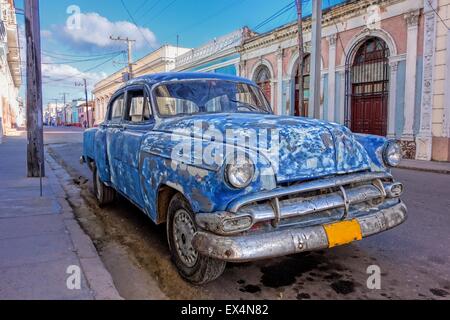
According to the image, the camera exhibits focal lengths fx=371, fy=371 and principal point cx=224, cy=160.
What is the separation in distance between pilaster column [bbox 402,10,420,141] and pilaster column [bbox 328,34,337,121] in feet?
12.0

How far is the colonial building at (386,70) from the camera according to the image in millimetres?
12648

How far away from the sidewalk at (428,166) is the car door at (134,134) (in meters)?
9.40

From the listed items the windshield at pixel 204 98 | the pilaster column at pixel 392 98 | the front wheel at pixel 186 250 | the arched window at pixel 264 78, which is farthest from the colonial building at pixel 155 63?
→ the front wheel at pixel 186 250

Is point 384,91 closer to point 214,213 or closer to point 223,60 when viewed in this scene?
point 223,60

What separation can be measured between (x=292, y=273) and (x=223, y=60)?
22813mm

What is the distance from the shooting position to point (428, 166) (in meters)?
11.4

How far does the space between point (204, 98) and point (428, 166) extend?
961cm

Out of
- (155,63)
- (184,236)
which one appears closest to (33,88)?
(184,236)

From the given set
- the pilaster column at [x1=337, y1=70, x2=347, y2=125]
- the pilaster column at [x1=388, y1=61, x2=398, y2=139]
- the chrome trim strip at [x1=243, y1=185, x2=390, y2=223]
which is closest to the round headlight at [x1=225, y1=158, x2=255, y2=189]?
the chrome trim strip at [x1=243, y1=185, x2=390, y2=223]

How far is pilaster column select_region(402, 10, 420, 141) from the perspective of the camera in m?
13.2

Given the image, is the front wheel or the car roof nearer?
the front wheel

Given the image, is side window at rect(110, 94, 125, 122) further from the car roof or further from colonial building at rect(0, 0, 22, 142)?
colonial building at rect(0, 0, 22, 142)

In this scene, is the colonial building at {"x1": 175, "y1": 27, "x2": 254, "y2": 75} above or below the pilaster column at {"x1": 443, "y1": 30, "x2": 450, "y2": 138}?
above
